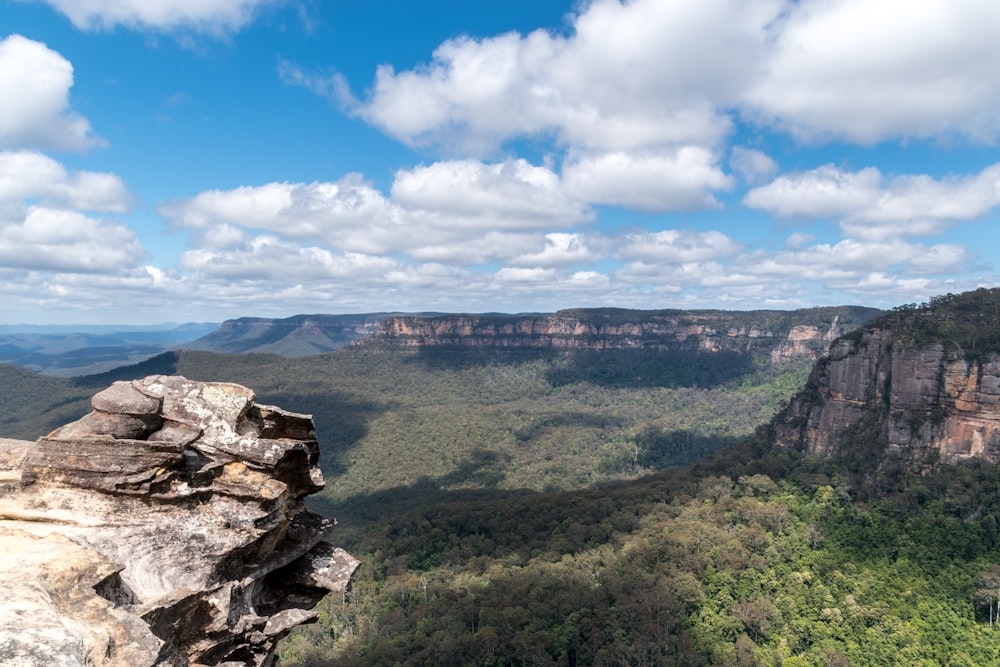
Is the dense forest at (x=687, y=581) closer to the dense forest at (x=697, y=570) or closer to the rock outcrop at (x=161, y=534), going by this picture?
the dense forest at (x=697, y=570)

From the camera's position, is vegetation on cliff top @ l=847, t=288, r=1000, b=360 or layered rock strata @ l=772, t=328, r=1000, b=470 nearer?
layered rock strata @ l=772, t=328, r=1000, b=470

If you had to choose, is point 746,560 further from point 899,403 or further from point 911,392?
point 911,392

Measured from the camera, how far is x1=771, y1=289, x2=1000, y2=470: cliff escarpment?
5403cm

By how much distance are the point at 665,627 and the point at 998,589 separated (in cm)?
2616

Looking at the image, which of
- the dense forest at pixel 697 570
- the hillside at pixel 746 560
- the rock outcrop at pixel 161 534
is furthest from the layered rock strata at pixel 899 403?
the rock outcrop at pixel 161 534

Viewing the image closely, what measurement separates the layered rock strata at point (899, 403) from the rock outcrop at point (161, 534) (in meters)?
68.7

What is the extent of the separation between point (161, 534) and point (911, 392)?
75.3m

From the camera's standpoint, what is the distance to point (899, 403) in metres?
61.1

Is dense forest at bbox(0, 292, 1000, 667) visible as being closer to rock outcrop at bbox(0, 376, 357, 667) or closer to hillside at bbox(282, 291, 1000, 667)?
hillside at bbox(282, 291, 1000, 667)

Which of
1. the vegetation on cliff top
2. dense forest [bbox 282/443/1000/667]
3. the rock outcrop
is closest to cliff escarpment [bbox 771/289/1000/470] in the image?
the vegetation on cliff top

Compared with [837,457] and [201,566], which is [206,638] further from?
[837,457]

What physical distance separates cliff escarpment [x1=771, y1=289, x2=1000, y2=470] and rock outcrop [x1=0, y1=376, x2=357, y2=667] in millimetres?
68728

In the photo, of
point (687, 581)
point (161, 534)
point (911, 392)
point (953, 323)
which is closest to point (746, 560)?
point (687, 581)

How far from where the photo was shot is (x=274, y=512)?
11.7 m
